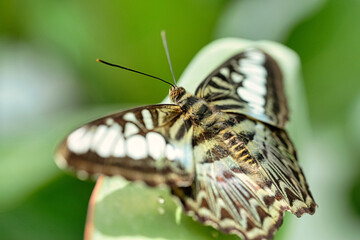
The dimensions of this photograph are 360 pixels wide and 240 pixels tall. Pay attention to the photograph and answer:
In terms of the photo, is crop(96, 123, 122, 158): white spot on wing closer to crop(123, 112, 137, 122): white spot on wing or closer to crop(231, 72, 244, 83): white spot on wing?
crop(123, 112, 137, 122): white spot on wing

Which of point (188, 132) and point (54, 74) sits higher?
point (188, 132)

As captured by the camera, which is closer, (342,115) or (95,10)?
(342,115)

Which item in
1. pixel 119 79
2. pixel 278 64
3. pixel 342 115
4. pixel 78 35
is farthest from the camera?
pixel 78 35

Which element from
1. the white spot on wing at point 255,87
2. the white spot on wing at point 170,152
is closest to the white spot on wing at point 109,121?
the white spot on wing at point 170,152

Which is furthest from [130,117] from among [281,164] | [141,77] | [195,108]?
[141,77]

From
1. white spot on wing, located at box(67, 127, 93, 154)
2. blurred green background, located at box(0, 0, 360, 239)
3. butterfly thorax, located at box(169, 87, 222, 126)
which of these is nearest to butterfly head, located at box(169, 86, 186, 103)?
butterfly thorax, located at box(169, 87, 222, 126)

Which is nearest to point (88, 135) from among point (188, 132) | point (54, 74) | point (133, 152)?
point (133, 152)

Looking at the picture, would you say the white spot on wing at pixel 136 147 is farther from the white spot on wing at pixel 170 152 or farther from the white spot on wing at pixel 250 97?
the white spot on wing at pixel 250 97

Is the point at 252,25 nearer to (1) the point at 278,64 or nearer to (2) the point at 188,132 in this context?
(1) the point at 278,64
